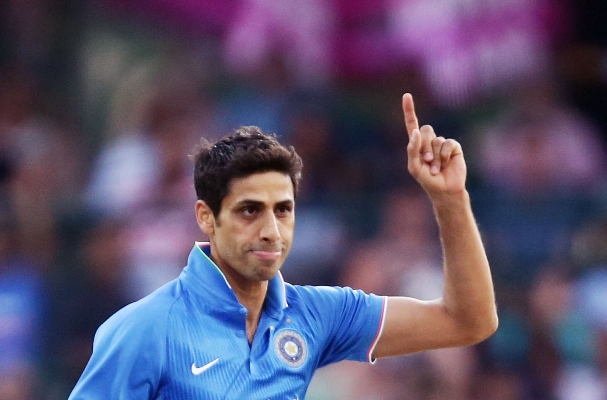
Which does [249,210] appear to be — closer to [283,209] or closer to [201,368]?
[283,209]

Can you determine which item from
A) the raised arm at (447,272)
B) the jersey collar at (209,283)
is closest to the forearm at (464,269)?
the raised arm at (447,272)

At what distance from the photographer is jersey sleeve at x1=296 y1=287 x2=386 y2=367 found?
411 centimetres

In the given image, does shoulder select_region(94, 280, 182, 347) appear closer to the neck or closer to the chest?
the chest

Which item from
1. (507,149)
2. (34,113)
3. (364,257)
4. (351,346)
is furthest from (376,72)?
(351,346)

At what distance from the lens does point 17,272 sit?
805 cm

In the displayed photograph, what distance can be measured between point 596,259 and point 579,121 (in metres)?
1.37

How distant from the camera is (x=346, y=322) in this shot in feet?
13.6

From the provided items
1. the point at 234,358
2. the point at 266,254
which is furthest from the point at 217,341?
the point at 266,254

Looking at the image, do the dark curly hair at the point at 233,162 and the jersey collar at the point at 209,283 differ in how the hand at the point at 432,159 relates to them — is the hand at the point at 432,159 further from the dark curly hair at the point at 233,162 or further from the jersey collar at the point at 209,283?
the jersey collar at the point at 209,283

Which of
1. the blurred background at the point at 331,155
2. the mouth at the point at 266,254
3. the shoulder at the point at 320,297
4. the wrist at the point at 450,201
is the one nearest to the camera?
the mouth at the point at 266,254

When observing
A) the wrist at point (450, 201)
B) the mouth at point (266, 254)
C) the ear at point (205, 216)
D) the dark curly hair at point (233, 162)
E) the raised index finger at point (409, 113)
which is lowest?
the mouth at point (266, 254)

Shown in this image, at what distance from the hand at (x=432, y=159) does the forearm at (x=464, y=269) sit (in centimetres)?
5

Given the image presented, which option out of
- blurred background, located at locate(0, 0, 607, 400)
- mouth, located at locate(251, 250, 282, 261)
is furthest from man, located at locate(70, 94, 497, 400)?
blurred background, located at locate(0, 0, 607, 400)

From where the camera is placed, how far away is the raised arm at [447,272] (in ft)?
12.7
